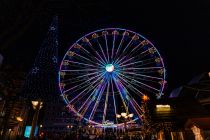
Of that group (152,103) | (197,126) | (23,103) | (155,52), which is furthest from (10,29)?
(23,103)

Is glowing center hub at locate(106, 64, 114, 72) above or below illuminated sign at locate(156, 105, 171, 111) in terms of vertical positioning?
above

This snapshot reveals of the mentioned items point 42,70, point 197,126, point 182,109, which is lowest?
point 197,126

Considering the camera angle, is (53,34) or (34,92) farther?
(34,92)

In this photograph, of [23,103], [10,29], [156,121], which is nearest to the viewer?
[10,29]

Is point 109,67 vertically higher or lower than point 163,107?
higher

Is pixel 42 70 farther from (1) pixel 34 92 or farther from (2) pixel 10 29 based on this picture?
(2) pixel 10 29

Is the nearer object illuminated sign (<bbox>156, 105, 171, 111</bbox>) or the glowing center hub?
illuminated sign (<bbox>156, 105, 171, 111</bbox>)

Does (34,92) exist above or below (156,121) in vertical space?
above

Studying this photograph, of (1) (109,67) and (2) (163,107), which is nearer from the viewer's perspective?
(2) (163,107)

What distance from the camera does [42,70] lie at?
28.7 metres

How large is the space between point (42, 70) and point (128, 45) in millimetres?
11593

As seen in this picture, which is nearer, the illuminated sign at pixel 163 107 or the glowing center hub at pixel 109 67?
the illuminated sign at pixel 163 107

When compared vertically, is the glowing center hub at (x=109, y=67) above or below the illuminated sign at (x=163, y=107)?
above

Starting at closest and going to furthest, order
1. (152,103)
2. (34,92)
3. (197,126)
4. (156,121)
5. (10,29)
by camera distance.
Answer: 1. (10,29)
2. (197,126)
3. (156,121)
4. (152,103)
5. (34,92)
